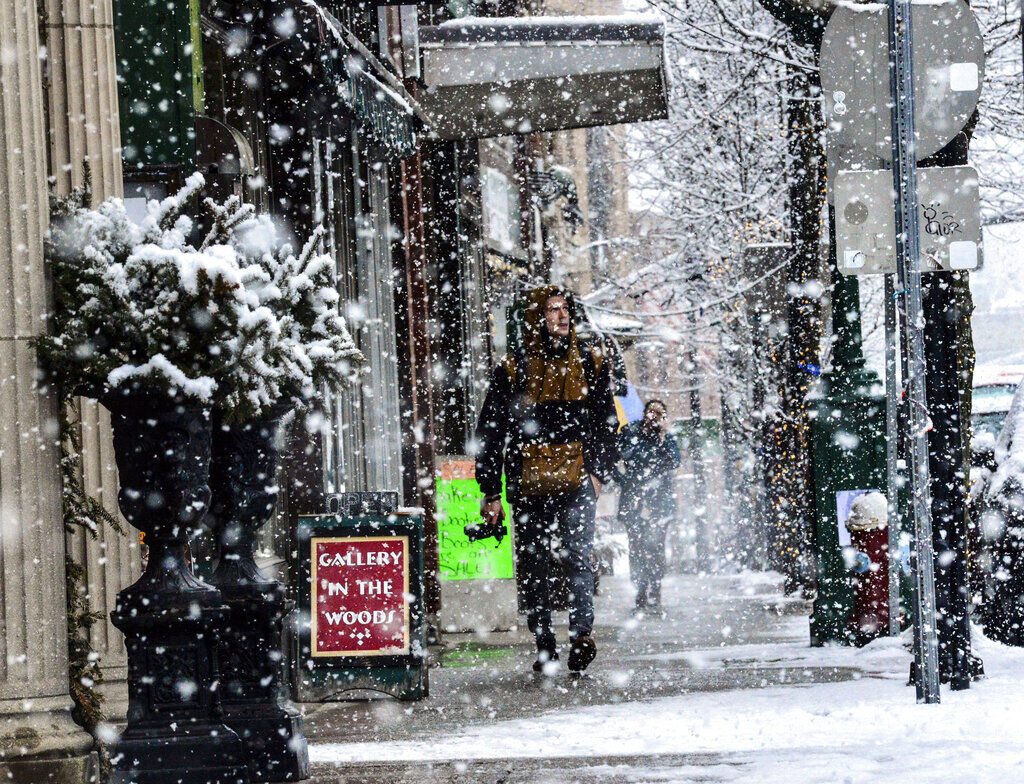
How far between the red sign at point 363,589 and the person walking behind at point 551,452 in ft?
4.57

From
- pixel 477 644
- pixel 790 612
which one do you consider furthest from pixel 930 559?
pixel 790 612

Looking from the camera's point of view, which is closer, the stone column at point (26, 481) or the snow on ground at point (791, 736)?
the stone column at point (26, 481)

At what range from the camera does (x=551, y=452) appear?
9555 millimetres

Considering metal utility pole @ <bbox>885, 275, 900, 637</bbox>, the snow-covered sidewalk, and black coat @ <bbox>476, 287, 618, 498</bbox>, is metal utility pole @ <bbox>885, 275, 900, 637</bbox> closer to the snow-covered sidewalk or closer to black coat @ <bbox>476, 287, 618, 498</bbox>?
the snow-covered sidewalk

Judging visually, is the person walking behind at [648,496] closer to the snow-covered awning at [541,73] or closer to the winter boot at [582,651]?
the snow-covered awning at [541,73]

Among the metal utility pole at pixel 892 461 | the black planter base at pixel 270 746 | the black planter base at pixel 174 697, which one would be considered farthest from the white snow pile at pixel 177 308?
the metal utility pole at pixel 892 461

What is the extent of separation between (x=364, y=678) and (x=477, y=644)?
422 centimetres

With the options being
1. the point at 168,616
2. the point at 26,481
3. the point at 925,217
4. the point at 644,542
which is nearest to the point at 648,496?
the point at 644,542

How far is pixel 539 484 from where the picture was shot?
31.3 feet

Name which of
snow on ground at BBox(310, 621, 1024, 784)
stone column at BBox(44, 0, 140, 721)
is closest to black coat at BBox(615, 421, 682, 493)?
snow on ground at BBox(310, 621, 1024, 784)

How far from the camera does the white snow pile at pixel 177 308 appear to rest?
5492 mm

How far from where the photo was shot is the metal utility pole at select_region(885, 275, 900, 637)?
9.92 metres

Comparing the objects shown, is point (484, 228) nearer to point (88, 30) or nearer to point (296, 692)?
point (296, 692)

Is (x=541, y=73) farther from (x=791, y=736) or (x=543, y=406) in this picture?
(x=791, y=736)
